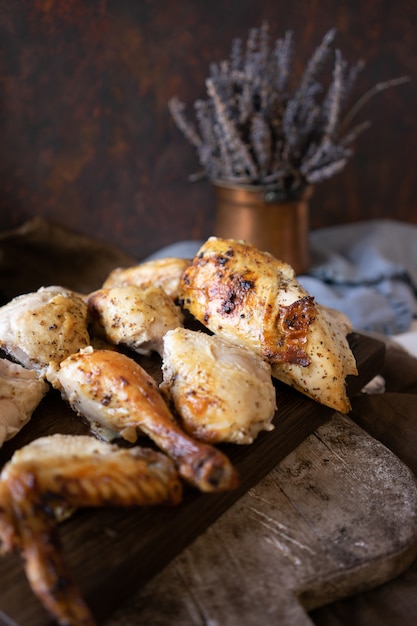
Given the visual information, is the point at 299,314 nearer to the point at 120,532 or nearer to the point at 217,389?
the point at 217,389

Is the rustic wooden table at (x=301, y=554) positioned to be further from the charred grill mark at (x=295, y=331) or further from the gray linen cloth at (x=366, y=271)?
the gray linen cloth at (x=366, y=271)

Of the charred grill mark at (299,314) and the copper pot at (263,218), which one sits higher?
the charred grill mark at (299,314)

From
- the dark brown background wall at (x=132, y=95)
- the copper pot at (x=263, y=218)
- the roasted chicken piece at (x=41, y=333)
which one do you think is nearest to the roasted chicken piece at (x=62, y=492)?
the roasted chicken piece at (x=41, y=333)

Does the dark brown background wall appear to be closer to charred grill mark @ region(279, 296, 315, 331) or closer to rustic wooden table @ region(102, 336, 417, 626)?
charred grill mark @ region(279, 296, 315, 331)

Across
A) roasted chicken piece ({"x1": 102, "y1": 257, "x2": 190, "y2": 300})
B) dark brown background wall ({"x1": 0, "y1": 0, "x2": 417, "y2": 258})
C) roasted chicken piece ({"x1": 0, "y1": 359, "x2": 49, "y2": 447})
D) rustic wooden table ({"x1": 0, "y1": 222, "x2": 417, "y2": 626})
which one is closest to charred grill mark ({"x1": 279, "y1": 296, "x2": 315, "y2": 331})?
rustic wooden table ({"x1": 0, "y1": 222, "x2": 417, "y2": 626})

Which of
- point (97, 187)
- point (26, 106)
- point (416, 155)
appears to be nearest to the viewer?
point (26, 106)

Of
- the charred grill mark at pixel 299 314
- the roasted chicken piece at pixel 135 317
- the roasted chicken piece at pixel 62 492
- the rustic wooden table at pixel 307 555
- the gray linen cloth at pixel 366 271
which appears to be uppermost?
the charred grill mark at pixel 299 314

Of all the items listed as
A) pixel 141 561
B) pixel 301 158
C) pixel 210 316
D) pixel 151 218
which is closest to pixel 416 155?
pixel 301 158

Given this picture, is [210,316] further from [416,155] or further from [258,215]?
[416,155]
